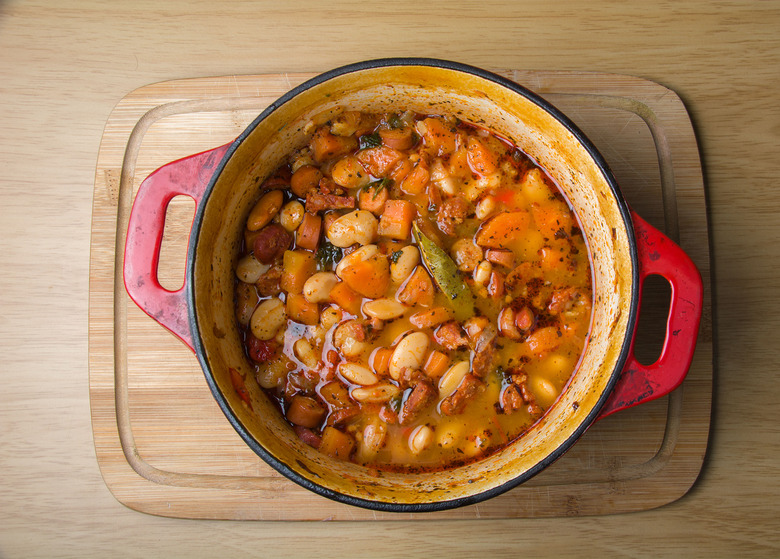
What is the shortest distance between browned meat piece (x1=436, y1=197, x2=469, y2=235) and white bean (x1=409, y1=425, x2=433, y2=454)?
58 cm

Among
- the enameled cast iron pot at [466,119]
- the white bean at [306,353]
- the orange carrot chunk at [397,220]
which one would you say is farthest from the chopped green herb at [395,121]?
the white bean at [306,353]

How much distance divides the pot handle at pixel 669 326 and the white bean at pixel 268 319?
0.93 meters

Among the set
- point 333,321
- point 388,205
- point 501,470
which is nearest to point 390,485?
point 501,470

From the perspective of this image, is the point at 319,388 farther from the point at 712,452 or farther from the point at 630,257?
the point at 712,452

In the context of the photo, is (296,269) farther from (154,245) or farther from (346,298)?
(154,245)

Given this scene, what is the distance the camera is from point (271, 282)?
1666 mm

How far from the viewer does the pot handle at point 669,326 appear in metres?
1.41

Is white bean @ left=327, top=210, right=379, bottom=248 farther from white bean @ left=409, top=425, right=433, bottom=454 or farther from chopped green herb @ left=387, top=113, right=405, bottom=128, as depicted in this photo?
white bean @ left=409, top=425, right=433, bottom=454

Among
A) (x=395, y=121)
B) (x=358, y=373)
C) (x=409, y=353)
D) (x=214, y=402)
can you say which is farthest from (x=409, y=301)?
(x=214, y=402)

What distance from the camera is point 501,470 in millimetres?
Result: 1520

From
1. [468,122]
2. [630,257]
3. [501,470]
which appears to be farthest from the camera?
[468,122]

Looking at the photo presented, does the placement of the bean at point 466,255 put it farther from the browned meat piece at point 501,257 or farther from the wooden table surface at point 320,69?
the wooden table surface at point 320,69

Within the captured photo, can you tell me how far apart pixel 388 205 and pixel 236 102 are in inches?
25.0

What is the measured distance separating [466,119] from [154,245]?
0.99m
